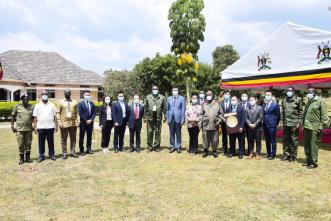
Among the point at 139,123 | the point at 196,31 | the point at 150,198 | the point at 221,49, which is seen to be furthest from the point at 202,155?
the point at 221,49

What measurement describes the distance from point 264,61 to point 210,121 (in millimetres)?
4733

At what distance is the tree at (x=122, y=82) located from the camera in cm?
3791

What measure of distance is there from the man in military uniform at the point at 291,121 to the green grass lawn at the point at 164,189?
1.24ft

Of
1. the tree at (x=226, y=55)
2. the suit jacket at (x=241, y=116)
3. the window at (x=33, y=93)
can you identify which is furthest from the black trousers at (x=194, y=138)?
the tree at (x=226, y=55)

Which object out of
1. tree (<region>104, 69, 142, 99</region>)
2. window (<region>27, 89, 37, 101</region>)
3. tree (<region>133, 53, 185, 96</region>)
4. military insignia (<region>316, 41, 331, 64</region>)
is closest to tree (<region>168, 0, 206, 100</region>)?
tree (<region>133, 53, 185, 96</region>)

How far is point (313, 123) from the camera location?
7996 millimetres

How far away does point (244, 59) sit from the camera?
13.6 metres

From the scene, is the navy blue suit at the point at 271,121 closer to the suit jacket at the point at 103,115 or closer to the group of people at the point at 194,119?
the group of people at the point at 194,119

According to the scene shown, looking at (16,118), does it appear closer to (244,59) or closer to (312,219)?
(312,219)

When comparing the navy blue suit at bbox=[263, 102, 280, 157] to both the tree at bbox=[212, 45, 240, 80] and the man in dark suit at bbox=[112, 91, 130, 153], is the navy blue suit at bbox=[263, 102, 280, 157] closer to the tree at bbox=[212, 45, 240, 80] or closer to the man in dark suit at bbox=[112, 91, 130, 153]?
the man in dark suit at bbox=[112, 91, 130, 153]

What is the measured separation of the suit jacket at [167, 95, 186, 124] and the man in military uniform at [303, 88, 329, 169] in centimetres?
339

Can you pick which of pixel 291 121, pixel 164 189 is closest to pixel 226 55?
pixel 291 121

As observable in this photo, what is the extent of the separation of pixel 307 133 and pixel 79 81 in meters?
33.3

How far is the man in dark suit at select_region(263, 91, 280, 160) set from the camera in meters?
9.09
